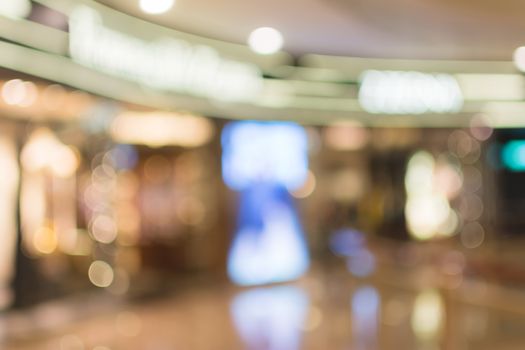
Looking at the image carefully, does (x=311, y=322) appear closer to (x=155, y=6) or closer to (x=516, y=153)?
(x=516, y=153)

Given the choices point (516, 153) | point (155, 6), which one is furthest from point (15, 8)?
point (516, 153)

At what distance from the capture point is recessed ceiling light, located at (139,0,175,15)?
14.2ft

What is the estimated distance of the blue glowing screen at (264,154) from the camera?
28.6 feet

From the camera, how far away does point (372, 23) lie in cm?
343

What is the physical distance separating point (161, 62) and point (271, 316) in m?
2.71

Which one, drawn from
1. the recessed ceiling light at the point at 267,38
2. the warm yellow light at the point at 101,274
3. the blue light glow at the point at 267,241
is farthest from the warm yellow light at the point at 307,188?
the recessed ceiling light at the point at 267,38

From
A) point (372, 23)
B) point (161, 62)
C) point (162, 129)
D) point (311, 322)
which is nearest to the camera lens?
point (372, 23)

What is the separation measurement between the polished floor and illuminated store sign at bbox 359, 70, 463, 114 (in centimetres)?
152

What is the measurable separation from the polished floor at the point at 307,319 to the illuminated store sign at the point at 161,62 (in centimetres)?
222

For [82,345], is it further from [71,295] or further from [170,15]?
[170,15]

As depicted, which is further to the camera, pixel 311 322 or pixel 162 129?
pixel 162 129

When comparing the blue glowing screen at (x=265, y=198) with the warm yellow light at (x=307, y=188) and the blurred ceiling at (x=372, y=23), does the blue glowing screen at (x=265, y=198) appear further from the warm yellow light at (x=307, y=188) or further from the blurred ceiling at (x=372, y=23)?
the blurred ceiling at (x=372, y=23)

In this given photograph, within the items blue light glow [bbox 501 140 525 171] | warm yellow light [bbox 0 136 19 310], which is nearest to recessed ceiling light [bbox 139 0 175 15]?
warm yellow light [bbox 0 136 19 310]

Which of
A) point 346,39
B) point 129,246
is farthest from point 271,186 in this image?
point 346,39
